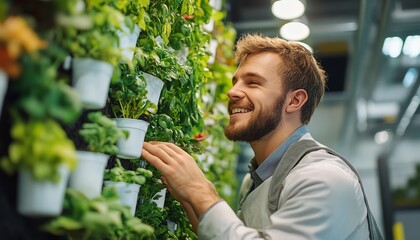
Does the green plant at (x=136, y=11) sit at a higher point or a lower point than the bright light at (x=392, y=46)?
lower

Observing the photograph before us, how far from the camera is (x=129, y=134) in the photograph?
1532mm

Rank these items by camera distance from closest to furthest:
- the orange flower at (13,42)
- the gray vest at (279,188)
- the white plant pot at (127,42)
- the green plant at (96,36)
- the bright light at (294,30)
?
1. the orange flower at (13,42)
2. the green plant at (96,36)
3. the white plant pot at (127,42)
4. the gray vest at (279,188)
5. the bright light at (294,30)

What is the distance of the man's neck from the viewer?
2146 mm

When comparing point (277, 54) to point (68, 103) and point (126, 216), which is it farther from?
point (68, 103)

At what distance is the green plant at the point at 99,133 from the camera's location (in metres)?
1.34

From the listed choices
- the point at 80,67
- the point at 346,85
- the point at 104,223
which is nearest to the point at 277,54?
the point at 80,67

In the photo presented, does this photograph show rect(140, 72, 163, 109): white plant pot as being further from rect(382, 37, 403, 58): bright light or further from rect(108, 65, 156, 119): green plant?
rect(382, 37, 403, 58): bright light

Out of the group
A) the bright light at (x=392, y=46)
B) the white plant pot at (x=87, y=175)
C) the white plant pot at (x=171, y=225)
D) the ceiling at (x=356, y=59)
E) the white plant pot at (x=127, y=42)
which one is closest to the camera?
the white plant pot at (x=87, y=175)

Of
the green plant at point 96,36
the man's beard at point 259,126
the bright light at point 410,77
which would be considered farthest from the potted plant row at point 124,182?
the bright light at point 410,77

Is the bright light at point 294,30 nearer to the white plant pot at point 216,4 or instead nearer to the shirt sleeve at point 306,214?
the white plant pot at point 216,4

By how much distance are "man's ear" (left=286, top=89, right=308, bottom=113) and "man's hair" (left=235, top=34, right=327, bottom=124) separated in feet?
0.07

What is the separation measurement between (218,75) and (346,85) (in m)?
3.10

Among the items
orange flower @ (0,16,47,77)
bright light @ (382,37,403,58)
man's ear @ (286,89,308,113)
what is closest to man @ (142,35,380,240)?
man's ear @ (286,89,308,113)

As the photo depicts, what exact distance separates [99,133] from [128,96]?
316 mm
